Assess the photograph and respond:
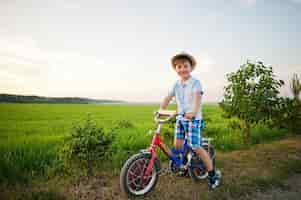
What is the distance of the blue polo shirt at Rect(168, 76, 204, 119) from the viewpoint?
3186mm

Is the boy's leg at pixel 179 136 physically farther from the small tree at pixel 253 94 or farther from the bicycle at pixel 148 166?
the small tree at pixel 253 94

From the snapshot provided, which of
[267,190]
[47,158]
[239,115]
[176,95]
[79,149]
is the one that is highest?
[176,95]

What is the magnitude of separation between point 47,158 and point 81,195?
1685mm

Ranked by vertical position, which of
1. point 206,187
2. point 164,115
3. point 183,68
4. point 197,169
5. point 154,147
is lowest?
point 206,187

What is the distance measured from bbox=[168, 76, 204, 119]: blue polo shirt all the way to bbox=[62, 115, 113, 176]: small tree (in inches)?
58.4

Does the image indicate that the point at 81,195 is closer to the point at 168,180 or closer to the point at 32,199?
the point at 32,199

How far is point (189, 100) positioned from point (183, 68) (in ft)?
1.67

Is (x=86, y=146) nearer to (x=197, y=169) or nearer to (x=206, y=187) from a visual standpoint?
(x=197, y=169)

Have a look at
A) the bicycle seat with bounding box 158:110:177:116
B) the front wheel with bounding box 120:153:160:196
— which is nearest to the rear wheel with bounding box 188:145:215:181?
the front wheel with bounding box 120:153:160:196

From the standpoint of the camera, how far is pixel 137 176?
306 cm

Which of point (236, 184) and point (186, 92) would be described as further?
point (236, 184)

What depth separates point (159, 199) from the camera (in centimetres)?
307

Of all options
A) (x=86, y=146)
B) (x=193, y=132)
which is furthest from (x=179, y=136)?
(x=86, y=146)

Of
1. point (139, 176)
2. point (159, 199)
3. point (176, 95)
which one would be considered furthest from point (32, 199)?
point (176, 95)
